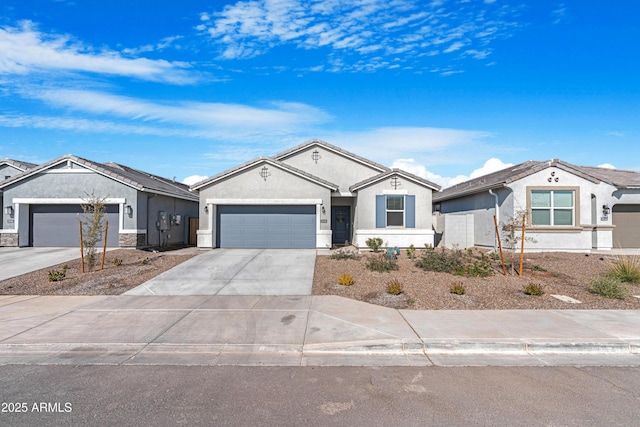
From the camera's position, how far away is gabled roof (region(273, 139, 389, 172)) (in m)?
21.4

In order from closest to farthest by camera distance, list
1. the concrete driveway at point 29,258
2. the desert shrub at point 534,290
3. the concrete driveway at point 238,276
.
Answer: the desert shrub at point 534,290 < the concrete driveway at point 238,276 < the concrete driveway at point 29,258

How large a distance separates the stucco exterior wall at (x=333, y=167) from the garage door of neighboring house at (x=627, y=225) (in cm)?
1208

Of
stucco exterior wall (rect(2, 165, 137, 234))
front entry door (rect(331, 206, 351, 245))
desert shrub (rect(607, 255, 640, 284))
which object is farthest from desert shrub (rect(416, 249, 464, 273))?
stucco exterior wall (rect(2, 165, 137, 234))

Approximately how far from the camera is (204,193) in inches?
719

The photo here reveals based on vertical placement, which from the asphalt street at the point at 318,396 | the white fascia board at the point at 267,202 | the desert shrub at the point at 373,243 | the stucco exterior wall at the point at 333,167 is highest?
the stucco exterior wall at the point at 333,167

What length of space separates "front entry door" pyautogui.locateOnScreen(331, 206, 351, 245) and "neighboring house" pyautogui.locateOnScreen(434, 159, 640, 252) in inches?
281

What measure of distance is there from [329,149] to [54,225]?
14333 millimetres

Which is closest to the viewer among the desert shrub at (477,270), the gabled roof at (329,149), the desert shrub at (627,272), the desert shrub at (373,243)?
the desert shrub at (627,272)

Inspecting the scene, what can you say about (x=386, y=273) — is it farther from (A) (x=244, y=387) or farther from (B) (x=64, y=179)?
(B) (x=64, y=179)

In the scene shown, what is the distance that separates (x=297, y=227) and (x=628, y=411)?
14734 millimetres

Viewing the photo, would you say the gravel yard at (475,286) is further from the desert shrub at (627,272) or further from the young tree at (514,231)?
the young tree at (514,231)

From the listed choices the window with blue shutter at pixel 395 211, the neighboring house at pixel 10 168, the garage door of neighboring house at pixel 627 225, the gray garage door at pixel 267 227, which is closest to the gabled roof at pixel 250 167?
the gray garage door at pixel 267 227

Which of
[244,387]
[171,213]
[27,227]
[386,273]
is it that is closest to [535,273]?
[386,273]

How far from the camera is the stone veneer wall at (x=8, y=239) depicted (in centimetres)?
1808
